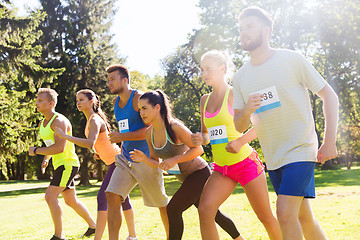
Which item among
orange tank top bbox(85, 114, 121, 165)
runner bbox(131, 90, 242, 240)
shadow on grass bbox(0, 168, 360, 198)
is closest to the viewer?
runner bbox(131, 90, 242, 240)

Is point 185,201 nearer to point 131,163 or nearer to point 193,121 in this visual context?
point 131,163

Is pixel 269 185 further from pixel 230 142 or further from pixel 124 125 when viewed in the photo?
pixel 230 142

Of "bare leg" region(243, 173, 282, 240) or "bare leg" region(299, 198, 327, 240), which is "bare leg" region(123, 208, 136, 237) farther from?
"bare leg" region(299, 198, 327, 240)

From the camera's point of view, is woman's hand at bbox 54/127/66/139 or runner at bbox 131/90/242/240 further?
woman's hand at bbox 54/127/66/139

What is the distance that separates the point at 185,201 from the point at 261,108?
1.44m

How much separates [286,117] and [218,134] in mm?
945

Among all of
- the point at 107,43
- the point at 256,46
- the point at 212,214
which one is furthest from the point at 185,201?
the point at 107,43

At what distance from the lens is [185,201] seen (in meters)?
4.24

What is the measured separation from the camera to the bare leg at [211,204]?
3.83 meters

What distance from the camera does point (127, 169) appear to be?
507 centimetres

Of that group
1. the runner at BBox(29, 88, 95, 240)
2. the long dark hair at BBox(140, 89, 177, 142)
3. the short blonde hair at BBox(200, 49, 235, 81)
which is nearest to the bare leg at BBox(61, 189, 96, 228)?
the runner at BBox(29, 88, 95, 240)

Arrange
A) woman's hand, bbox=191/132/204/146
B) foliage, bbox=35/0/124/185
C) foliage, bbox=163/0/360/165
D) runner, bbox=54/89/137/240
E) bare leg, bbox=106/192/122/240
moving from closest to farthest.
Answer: woman's hand, bbox=191/132/204/146 < bare leg, bbox=106/192/122/240 < runner, bbox=54/89/137/240 < foliage, bbox=35/0/124/185 < foliage, bbox=163/0/360/165

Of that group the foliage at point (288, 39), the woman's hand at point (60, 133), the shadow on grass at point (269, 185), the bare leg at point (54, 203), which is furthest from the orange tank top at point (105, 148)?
the foliage at point (288, 39)

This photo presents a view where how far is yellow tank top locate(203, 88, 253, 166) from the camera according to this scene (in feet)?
13.2
